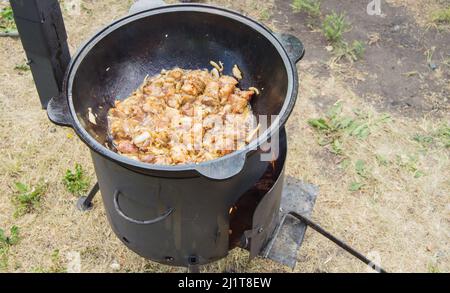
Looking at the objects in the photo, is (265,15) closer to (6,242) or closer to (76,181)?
(76,181)

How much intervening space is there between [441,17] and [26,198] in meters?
5.06

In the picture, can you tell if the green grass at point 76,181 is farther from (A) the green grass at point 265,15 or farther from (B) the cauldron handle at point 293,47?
(A) the green grass at point 265,15

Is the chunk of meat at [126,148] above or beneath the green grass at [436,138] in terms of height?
above

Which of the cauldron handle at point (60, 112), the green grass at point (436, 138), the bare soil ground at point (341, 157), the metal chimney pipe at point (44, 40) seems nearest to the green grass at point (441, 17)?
the bare soil ground at point (341, 157)

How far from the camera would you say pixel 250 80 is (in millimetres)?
3316

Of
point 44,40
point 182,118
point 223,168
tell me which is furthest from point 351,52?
point 44,40

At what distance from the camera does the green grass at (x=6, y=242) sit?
3.59m

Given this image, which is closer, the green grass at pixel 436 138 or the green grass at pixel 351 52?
the green grass at pixel 436 138

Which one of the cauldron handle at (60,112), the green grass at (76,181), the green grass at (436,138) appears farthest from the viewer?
the green grass at (436,138)

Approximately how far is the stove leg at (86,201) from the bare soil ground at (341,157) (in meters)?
0.06

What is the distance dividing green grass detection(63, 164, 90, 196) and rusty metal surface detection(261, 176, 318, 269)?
A: 169cm
